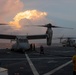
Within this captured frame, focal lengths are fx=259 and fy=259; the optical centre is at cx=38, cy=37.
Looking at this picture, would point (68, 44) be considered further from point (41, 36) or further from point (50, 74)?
point (50, 74)

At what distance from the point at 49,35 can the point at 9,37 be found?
31.5 ft

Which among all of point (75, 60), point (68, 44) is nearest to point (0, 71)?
point (75, 60)

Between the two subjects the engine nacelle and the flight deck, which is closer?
the flight deck

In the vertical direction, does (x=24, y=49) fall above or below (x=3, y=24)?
below

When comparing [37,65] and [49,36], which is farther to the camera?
[49,36]

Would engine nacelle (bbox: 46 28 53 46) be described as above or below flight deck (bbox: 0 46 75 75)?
above

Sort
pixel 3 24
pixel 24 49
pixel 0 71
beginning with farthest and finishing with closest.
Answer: pixel 3 24, pixel 24 49, pixel 0 71

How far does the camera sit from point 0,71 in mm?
5625

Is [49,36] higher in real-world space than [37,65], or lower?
higher

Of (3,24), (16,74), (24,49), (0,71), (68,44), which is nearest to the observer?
(0,71)

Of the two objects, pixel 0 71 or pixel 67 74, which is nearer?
pixel 0 71

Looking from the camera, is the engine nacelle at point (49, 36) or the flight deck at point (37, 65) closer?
Answer: the flight deck at point (37, 65)

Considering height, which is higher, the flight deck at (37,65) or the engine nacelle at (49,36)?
the engine nacelle at (49,36)

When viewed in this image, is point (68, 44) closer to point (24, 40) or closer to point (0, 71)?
point (24, 40)
